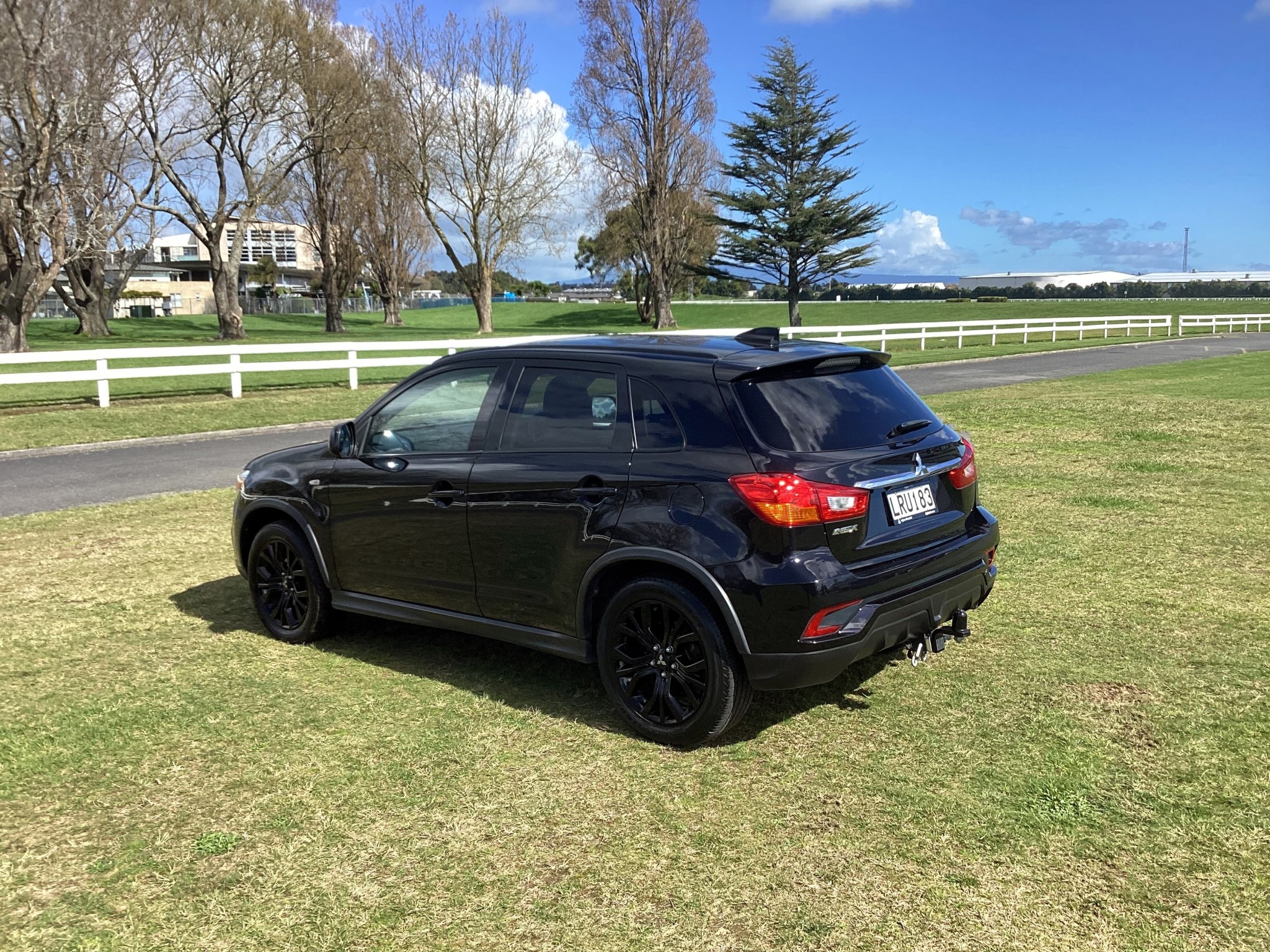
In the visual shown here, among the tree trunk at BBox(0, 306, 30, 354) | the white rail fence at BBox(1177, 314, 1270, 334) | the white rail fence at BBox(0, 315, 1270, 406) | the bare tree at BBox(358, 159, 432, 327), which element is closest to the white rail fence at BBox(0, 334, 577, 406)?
the white rail fence at BBox(0, 315, 1270, 406)

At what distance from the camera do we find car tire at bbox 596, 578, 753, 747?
434 cm

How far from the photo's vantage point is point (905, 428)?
474cm

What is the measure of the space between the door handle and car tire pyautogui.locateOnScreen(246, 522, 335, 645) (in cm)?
200

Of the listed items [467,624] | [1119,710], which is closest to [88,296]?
[467,624]

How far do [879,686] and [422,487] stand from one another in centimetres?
248

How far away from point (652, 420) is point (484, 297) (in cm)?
4841

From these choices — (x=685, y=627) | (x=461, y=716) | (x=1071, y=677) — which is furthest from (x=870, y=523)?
(x=461, y=716)

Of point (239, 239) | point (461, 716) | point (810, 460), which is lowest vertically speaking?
point (461, 716)

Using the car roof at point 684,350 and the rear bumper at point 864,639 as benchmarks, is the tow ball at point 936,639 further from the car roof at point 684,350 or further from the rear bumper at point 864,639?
the car roof at point 684,350

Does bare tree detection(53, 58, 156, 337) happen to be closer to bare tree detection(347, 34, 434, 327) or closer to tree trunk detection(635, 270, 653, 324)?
bare tree detection(347, 34, 434, 327)

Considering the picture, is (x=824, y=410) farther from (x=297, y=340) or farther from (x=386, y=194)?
(x=386, y=194)

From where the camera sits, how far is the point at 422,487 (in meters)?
5.32

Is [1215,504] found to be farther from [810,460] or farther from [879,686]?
[810,460]

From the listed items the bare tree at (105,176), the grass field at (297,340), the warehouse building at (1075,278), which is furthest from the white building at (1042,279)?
the bare tree at (105,176)
